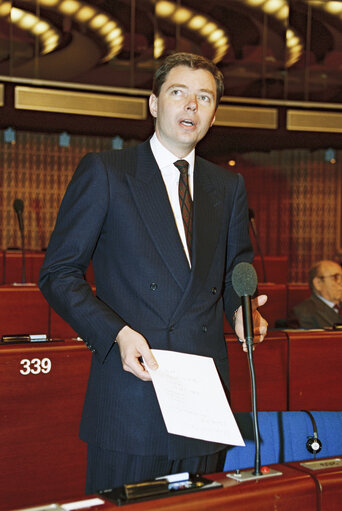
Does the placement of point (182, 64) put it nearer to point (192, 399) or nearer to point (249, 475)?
point (192, 399)

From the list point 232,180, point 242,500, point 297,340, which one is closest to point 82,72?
point 297,340

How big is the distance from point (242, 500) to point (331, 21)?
11.4 meters

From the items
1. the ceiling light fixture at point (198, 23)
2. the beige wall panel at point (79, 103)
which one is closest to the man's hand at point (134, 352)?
the beige wall panel at point (79, 103)

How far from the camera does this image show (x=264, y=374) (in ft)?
11.5

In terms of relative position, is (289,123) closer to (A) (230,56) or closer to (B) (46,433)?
(A) (230,56)

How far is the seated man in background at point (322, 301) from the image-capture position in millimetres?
5309

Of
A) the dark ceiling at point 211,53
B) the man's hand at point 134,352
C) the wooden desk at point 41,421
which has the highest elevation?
the dark ceiling at point 211,53

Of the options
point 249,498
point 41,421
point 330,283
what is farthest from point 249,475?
point 330,283

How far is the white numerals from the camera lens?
A: 2.93 metres

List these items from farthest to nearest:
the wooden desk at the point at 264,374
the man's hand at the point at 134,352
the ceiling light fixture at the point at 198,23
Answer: the ceiling light fixture at the point at 198,23, the wooden desk at the point at 264,374, the man's hand at the point at 134,352

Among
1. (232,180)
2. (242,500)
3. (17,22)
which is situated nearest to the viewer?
(242,500)

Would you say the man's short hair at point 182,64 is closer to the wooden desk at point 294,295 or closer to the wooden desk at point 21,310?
the wooden desk at point 21,310

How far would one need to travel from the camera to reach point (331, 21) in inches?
444

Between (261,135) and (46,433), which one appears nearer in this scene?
(46,433)
